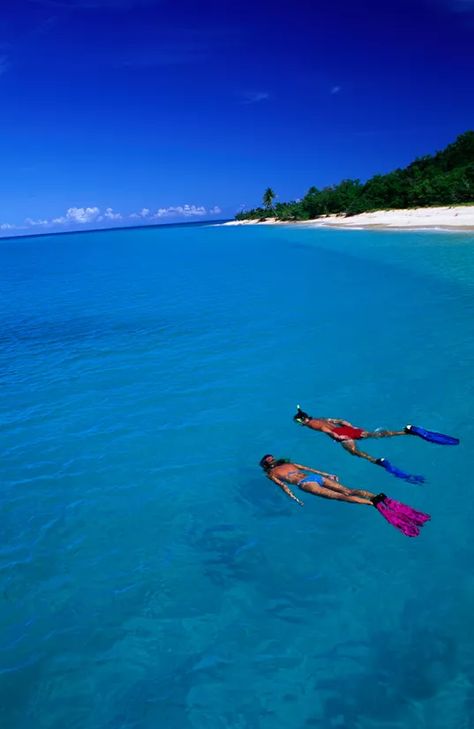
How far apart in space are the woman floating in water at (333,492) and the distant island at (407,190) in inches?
2816

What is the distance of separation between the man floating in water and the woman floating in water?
1.04 meters

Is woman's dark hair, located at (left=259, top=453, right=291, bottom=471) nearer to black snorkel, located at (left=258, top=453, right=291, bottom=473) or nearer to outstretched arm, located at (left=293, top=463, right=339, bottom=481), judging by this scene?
black snorkel, located at (left=258, top=453, right=291, bottom=473)

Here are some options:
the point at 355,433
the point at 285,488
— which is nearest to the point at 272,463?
the point at 285,488

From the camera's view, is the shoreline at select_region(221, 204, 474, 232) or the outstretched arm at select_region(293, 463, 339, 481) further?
the shoreline at select_region(221, 204, 474, 232)

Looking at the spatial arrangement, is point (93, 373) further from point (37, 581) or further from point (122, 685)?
point (122, 685)

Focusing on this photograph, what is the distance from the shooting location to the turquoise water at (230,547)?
5379 millimetres

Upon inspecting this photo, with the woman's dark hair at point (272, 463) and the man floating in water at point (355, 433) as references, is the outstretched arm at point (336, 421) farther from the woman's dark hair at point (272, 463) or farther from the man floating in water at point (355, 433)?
the woman's dark hair at point (272, 463)

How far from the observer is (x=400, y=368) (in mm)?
14234

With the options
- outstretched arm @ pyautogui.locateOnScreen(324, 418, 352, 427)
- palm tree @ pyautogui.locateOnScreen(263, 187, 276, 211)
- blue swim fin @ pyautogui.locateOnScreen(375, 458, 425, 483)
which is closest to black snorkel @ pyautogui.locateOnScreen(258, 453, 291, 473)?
blue swim fin @ pyautogui.locateOnScreen(375, 458, 425, 483)

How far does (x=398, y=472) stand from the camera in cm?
881

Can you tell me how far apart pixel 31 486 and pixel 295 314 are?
15.9m

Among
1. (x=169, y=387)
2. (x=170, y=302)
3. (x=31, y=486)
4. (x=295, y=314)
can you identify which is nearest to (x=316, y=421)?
(x=169, y=387)

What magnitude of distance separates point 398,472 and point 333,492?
1.43 m

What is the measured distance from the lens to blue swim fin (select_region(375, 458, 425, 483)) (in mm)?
8688
